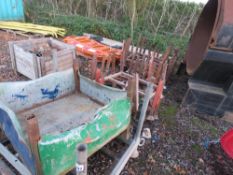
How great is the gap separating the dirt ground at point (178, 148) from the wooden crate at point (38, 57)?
175cm

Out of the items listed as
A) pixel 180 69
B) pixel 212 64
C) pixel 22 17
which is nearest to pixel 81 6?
pixel 22 17

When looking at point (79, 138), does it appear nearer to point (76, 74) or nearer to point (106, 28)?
point (76, 74)

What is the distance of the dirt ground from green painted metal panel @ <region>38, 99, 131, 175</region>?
2.06 feet

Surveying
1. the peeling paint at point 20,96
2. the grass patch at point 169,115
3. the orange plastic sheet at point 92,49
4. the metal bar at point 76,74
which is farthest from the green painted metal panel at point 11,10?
the grass patch at point 169,115

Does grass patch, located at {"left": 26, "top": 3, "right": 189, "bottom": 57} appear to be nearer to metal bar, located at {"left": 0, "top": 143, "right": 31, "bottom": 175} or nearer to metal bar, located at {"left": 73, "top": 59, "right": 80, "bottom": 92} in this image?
metal bar, located at {"left": 73, "top": 59, "right": 80, "bottom": 92}

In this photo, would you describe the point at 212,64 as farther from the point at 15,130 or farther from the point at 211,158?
the point at 15,130

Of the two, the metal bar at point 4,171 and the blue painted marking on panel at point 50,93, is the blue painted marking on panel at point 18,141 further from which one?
the blue painted marking on panel at point 50,93

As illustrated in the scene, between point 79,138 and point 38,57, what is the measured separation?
2.09 metres

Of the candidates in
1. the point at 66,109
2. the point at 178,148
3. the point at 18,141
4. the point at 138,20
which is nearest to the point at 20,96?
the point at 66,109

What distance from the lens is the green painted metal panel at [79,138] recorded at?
1.43 m

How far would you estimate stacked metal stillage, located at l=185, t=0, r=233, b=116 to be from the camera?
2525 mm

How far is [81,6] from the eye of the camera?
287 inches

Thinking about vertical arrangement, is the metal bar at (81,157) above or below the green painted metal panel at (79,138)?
A: above

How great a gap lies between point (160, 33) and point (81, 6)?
3.21m
